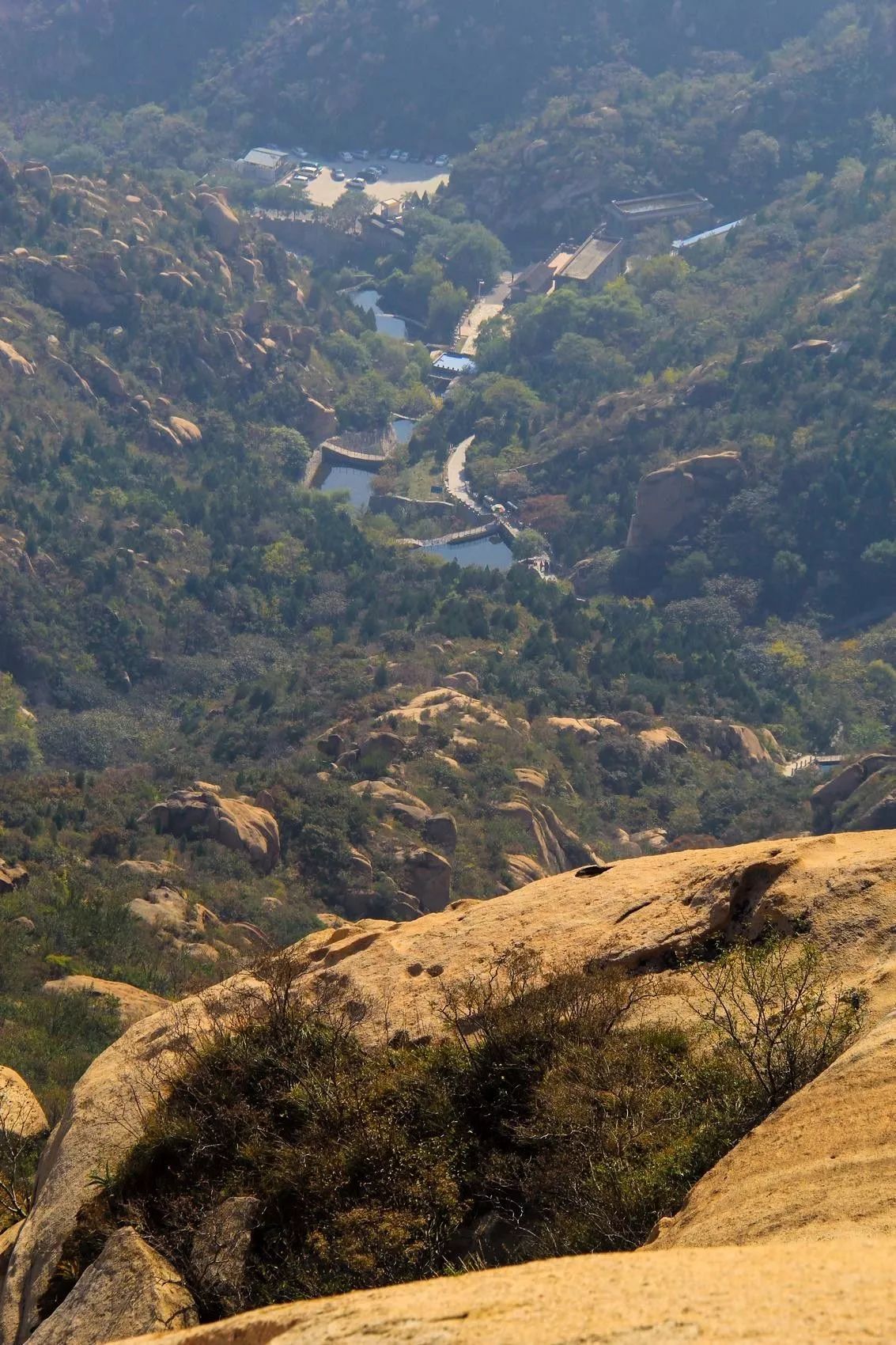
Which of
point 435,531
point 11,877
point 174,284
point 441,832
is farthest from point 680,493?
point 11,877


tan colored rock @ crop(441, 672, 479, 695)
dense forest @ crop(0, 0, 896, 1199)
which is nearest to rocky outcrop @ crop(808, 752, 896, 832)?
dense forest @ crop(0, 0, 896, 1199)

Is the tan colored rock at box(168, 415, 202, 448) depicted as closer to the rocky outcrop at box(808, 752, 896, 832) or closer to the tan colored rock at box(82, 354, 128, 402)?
the tan colored rock at box(82, 354, 128, 402)

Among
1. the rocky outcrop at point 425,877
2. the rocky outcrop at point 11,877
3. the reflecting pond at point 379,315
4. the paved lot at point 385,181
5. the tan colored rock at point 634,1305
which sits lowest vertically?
the reflecting pond at point 379,315

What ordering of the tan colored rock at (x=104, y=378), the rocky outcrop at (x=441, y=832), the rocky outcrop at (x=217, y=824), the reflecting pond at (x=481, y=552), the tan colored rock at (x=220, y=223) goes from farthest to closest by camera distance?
the tan colored rock at (x=220, y=223) → the tan colored rock at (x=104, y=378) → the reflecting pond at (x=481, y=552) → the rocky outcrop at (x=441, y=832) → the rocky outcrop at (x=217, y=824)

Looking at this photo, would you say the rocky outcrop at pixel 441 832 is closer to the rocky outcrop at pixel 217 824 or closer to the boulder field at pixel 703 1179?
the rocky outcrop at pixel 217 824

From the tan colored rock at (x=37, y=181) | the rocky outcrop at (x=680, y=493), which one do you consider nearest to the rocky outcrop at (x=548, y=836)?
the rocky outcrop at (x=680, y=493)

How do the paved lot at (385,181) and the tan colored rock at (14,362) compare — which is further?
the paved lot at (385,181)
